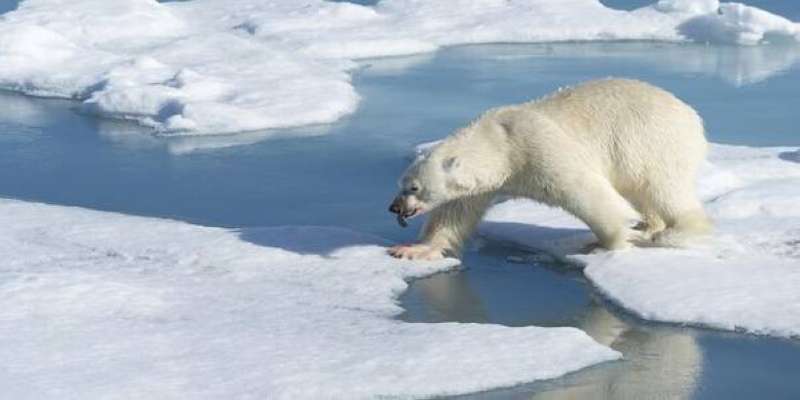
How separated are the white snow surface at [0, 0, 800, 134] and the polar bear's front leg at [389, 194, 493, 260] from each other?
129 inches

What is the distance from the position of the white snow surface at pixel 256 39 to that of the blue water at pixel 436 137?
0.26 metres

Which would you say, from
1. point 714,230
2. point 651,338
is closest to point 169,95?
point 714,230

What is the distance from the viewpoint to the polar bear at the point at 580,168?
19.2ft

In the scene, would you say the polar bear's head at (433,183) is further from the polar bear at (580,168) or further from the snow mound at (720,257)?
the snow mound at (720,257)

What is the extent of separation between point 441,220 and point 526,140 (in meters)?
0.53

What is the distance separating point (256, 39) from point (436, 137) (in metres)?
4.59

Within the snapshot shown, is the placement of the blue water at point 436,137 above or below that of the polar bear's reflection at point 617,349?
below

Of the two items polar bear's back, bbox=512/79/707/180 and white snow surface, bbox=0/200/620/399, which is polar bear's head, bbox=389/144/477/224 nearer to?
white snow surface, bbox=0/200/620/399

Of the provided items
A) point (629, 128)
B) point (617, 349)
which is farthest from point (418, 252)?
point (617, 349)

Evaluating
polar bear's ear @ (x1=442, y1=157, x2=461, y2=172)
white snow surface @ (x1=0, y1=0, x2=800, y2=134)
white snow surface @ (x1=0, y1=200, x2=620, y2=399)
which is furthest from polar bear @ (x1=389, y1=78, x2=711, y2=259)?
white snow surface @ (x1=0, y1=0, x2=800, y2=134)

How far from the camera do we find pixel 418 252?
19.7 ft

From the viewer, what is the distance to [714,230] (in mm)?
6168

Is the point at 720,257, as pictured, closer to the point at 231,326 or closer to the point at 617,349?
the point at 617,349

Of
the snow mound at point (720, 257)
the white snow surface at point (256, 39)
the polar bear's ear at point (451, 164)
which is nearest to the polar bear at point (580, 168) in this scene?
the polar bear's ear at point (451, 164)
